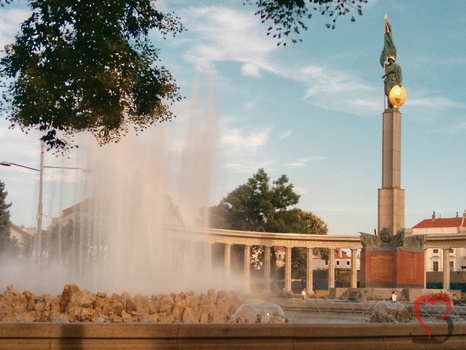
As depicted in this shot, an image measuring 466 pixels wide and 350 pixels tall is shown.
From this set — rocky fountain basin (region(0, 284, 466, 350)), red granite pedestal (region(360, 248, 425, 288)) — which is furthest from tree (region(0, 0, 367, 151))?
red granite pedestal (region(360, 248, 425, 288))

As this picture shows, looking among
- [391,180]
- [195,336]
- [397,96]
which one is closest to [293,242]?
[391,180]

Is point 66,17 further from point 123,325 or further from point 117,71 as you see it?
point 123,325

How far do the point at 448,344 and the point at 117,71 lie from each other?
10.8 metres

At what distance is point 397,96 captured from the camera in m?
45.4

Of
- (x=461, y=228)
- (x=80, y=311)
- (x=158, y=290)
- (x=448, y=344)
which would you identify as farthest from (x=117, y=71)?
(x=461, y=228)

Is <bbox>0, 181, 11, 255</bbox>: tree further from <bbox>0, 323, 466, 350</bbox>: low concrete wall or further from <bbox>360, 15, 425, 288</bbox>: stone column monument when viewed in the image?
<bbox>0, 323, 466, 350</bbox>: low concrete wall

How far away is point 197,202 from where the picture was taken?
3697 centimetres

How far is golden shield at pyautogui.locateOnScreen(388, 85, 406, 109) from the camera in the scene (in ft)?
149

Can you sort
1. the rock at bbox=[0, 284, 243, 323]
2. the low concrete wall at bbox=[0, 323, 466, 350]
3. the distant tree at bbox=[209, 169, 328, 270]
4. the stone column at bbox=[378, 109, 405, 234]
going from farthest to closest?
the distant tree at bbox=[209, 169, 328, 270], the stone column at bbox=[378, 109, 405, 234], the rock at bbox=[0, 284, 243, 323], the low concrete wall at bbox=[0, 323, 466, 350]

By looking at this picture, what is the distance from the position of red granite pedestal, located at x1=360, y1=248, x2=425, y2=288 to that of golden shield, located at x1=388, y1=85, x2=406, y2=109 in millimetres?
9971

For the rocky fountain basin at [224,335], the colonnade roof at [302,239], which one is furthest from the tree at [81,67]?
the colonnade roof at [302,239]

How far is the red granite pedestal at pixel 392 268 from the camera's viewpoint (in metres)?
41.3

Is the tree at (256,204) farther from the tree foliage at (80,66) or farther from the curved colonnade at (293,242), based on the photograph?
the tree foliage at (80,66)

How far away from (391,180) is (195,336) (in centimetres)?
3534
